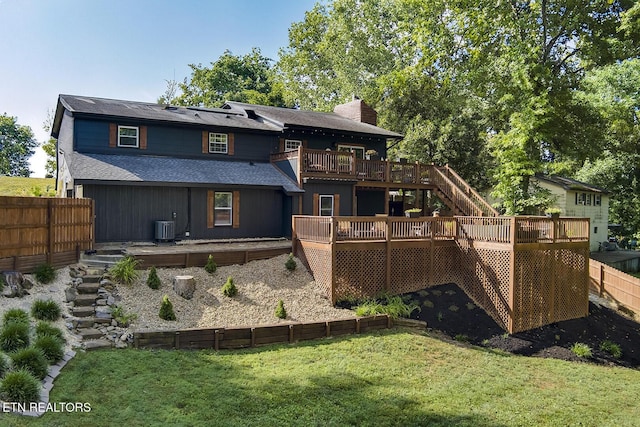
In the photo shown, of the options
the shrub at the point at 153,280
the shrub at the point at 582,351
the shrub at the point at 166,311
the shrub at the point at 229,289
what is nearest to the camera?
the shrub at the point at 166,311

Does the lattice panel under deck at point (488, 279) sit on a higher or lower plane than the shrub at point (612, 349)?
higher

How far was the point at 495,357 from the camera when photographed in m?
11.6

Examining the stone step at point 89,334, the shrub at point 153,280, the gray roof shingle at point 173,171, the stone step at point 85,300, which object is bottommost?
the stone step at point 89,334

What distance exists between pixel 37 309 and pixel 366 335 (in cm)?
761

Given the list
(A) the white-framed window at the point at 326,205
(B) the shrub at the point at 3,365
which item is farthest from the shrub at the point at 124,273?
(A) the white-framed window at the point at 326,205

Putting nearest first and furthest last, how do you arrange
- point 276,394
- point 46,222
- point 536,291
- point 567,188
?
point 276,394
point 46,222
point 536,291
point 567,188

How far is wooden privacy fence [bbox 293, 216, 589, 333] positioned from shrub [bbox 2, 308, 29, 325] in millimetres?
7626

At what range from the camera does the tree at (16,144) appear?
5136 cm

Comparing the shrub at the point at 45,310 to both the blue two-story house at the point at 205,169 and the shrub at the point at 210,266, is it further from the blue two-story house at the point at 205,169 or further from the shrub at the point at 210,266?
the blue two-story house at the point at 205,169

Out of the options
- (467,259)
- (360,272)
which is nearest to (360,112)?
(467,259)

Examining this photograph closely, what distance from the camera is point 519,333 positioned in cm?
1384

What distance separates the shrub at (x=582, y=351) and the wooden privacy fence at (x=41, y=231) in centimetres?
1472

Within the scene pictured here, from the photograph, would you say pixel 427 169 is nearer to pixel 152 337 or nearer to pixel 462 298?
pixel 462 298

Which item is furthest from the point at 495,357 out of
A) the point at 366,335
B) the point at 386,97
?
the point at 386,97
